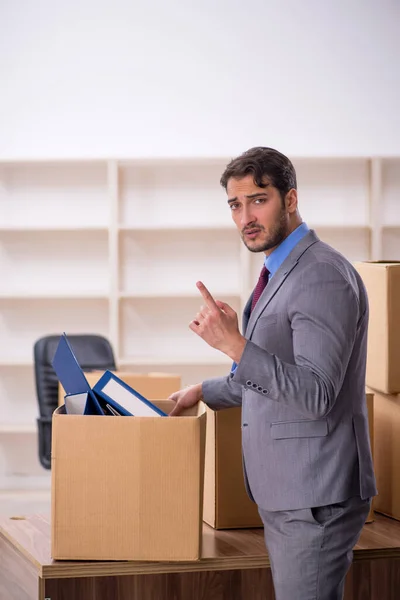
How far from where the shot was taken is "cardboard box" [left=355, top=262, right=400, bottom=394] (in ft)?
7.36

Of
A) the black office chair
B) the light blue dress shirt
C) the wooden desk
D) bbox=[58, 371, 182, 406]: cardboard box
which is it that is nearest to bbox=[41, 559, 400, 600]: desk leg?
the wooden desk

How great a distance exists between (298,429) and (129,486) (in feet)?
1.26

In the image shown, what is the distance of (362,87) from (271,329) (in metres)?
4.54

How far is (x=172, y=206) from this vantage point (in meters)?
5.96

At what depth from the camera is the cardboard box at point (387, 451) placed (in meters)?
2.34

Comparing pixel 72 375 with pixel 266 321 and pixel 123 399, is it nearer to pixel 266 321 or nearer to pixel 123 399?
pixel 123 399

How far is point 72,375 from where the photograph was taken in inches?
76.1

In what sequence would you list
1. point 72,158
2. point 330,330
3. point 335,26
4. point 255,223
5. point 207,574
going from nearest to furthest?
A: point 330,330 → point 255,223 → point 207,574 → point 72,158 → point 335,26

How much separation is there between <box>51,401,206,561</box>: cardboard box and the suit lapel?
244 millimetres

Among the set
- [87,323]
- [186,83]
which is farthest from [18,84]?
[87,323]

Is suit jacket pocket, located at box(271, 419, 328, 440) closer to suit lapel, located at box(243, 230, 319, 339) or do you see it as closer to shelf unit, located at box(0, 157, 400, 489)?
suit lapel, located at box(243, 230, 319, 339)

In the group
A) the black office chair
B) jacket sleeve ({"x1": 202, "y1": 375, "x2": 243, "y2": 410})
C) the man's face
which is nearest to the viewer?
the man's face

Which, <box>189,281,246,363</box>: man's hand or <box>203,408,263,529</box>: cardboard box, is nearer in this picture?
<box>189,281,246,363</box>: man's hand

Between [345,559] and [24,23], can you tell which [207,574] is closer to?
[345,559]
